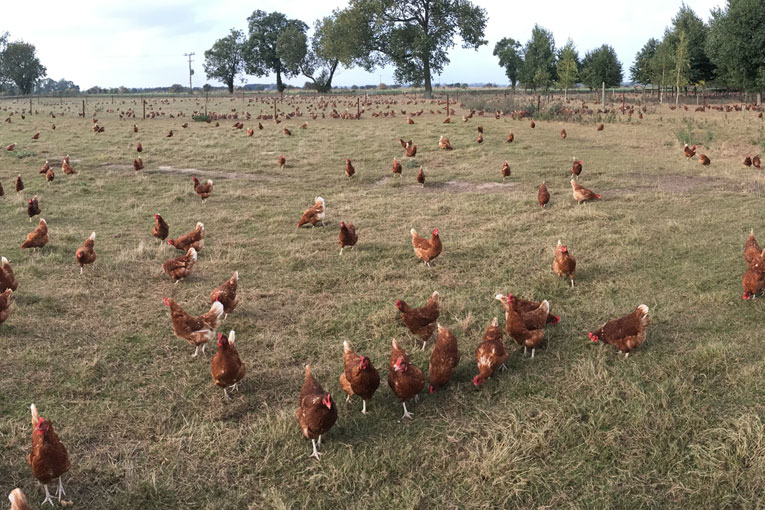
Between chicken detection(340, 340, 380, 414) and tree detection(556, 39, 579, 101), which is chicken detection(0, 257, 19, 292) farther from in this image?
tree detection(556, 39, 579, 101)

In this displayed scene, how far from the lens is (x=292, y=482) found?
12.4 ft

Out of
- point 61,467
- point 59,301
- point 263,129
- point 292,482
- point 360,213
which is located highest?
point 263,129

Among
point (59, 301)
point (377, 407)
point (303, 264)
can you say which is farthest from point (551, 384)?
A: point (59, 301)

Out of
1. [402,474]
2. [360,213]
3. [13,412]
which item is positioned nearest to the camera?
[402,474]

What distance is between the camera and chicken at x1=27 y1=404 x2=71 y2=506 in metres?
3.53

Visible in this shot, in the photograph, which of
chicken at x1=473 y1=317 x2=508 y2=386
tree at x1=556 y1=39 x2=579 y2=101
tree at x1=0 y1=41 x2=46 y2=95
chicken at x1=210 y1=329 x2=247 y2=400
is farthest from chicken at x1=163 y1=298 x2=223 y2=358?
tree at x1=0 y1=41 x2=46 y2=95

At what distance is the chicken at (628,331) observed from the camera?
16.8 feet

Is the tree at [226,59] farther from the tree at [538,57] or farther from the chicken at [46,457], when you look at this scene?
the chicken at [46,457]

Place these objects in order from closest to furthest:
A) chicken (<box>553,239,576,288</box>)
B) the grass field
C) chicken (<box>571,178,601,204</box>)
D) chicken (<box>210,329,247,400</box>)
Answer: the grass field → chicken (<box>210,329,247,400</box>) → chicken (<box>553,239,576,288</box>) → chicken (<box>571,178,601,204</box>)

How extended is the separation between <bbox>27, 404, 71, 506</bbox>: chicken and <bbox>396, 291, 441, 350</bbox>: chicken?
10.5ft

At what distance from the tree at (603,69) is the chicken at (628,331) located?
190ft

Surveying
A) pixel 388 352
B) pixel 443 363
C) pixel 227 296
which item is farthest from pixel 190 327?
pixel 443 363

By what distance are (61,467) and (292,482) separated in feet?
5.13

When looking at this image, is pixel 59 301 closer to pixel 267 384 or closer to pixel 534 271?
pixel 267 384
